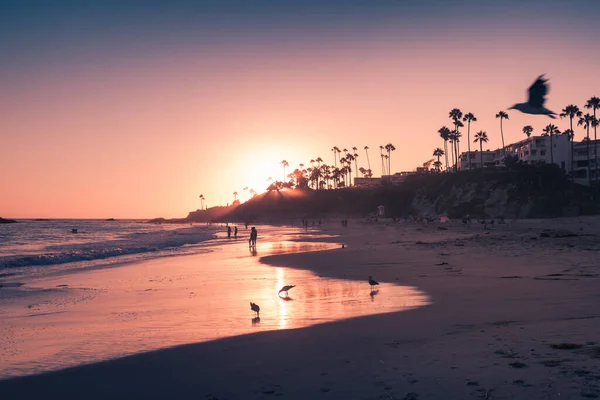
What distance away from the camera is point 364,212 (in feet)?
475

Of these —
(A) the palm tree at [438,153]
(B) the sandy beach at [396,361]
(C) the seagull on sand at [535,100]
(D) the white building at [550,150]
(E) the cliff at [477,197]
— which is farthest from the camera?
(A) the palm tree at [438,153]

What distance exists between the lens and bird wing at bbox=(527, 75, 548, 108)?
11469mm

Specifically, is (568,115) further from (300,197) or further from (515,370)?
(515,370)

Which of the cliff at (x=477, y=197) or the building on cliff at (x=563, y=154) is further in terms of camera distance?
the building on cliff at (x=563, y=154)

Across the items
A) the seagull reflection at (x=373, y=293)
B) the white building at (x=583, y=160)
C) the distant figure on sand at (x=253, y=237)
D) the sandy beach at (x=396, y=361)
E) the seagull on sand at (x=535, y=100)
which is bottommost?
the seagull reflection at (x=373, y=293)

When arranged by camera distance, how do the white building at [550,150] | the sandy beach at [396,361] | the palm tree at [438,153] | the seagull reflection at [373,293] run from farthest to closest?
the palm tree at [438,153] < the white building at [550,150] < the seagull reflection at [373,293] < the sandy beach at [396,361]

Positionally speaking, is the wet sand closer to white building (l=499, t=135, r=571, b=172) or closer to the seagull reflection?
the seagull reflection

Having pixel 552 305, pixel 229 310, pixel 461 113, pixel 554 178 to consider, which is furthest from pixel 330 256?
pixel 461 113

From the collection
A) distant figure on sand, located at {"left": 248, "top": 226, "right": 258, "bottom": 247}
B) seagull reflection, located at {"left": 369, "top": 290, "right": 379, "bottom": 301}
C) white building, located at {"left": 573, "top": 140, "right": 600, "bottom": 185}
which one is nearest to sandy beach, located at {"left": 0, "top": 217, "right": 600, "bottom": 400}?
seagull reflection, located at {"left": 369, "top": 290, "right": 379, "bottom": 301}

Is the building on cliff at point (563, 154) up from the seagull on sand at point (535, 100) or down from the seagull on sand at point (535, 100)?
up

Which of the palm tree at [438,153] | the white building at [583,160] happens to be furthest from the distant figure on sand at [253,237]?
the palm tree at [438,153]

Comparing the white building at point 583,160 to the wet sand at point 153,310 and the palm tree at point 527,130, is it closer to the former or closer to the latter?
the palm tree at point 527,130

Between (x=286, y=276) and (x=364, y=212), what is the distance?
410 ft

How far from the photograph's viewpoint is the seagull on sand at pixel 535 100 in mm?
11438
